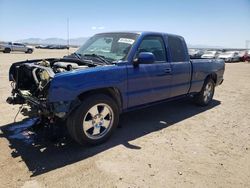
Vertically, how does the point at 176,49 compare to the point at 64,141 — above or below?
above

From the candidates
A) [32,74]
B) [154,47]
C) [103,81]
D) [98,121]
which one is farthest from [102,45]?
[98,121]

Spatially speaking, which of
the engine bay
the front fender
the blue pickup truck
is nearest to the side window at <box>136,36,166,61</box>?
the blue pickup truck

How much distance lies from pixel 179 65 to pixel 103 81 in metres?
2.33

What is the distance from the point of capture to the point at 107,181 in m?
3.23

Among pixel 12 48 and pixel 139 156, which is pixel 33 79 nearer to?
pixel 139 156

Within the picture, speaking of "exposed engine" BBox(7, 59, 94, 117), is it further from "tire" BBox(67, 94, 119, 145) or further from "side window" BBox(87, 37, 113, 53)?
"side window" BBox(87, 37, 113, 53)

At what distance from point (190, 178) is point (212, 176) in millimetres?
329

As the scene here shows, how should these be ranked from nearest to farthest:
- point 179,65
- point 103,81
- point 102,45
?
point 103,81 < point 102,45 < point 179,65

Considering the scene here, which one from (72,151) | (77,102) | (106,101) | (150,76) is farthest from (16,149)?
(150,76)

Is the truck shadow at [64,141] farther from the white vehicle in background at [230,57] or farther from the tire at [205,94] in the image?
the white vehicle in background at [230,57]

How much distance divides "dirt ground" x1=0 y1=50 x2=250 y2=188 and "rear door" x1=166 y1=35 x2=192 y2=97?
74 centimetres

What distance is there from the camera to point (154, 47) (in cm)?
527

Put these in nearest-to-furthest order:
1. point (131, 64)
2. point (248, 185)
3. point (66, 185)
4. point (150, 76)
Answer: point (66, 185) < point (248, 185) < point (131, 64) < point (150, 76)

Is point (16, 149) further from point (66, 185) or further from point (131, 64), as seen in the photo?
point (131, 64)
